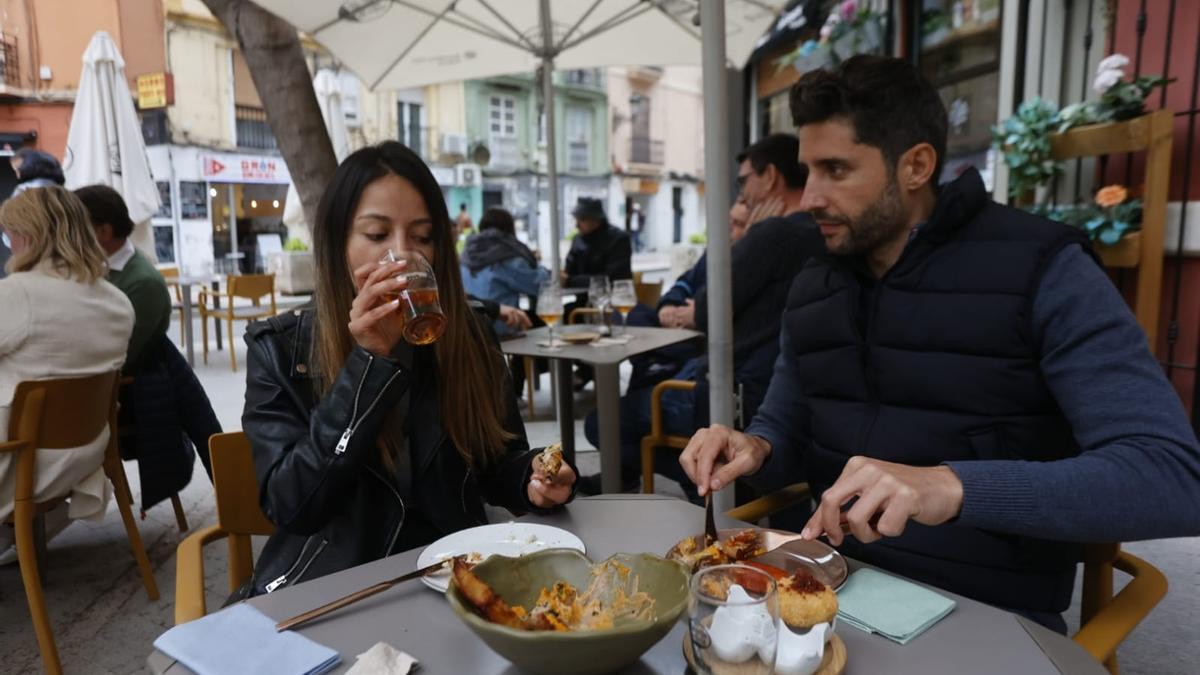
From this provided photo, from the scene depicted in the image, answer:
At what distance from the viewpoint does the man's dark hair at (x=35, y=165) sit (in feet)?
14.0

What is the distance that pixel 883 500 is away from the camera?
0.98 metres

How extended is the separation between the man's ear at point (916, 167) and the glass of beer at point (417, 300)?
1.00 meters

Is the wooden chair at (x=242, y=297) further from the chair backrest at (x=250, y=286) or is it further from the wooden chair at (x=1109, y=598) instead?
the wooden chair at (x=1109, y=598)

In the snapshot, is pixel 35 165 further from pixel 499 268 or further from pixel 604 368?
pixel 604 368

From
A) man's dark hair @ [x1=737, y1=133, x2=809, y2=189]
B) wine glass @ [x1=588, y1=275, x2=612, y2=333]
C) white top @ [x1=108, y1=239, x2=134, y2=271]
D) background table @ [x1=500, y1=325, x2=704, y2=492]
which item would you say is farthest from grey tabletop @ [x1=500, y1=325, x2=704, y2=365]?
white top @ [x1=108, y1=239, x2=134, y2=271]

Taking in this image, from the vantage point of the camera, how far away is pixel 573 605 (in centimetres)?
86

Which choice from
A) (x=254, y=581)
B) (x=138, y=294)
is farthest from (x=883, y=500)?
(x=138, y=294)

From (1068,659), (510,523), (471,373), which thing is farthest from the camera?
(471,373)

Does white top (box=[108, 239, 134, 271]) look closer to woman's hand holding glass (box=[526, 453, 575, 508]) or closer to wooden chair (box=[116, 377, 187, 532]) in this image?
wooden chair (box=[116, 377, 187, 532])

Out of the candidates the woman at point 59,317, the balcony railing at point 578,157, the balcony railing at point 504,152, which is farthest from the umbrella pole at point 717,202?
the balcony railing at point 578,157

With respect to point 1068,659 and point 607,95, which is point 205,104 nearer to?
point 1068,659

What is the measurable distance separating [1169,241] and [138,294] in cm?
484

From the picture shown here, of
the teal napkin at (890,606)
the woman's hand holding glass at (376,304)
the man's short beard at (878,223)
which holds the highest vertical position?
the man's short beard at (878,223)

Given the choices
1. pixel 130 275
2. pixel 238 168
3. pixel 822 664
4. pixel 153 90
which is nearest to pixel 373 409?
pixel 822 664
